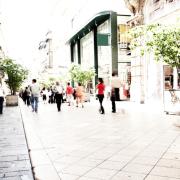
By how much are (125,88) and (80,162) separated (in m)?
22.1

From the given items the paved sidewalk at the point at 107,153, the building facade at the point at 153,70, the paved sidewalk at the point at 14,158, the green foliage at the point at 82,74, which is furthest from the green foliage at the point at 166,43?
the green foliage at the point at 82,74

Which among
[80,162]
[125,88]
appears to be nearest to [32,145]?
[80,162]

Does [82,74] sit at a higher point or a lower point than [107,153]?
higher

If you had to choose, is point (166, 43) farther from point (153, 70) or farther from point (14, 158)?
point (153, 70)

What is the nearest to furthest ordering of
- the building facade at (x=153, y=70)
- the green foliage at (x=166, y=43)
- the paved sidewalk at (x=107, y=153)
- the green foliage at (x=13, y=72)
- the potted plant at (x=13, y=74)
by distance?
the paved sidewalk at (x=107, y=153) < the green foliage at (x=166, y=43) < the building facade at (x=153, y=70) < the potted plant at (x=13, y=74) < the green foliage at (x=13, y=72)

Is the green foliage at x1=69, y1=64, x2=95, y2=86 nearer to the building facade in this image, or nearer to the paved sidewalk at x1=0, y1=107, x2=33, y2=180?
the building facade

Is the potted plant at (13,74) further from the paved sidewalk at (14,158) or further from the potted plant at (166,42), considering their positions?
the potted plant at (166,42)

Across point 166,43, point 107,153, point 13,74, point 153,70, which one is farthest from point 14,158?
point 13,74

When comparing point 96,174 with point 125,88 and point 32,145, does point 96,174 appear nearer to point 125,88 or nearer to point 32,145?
point 32,145

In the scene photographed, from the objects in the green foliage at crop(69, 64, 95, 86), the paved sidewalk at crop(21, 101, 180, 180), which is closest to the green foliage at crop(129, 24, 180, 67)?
the paved sidewalk at crop(21, 101, 180, 180)

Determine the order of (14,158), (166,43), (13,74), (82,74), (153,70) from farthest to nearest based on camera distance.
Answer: (82,74) < (13,74) < (153,70) < (166,43) < (14,158)

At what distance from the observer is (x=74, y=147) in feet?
22.8

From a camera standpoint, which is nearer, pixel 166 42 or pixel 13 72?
pixel 166 42

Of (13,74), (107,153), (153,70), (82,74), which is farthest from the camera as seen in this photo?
(82,74)
